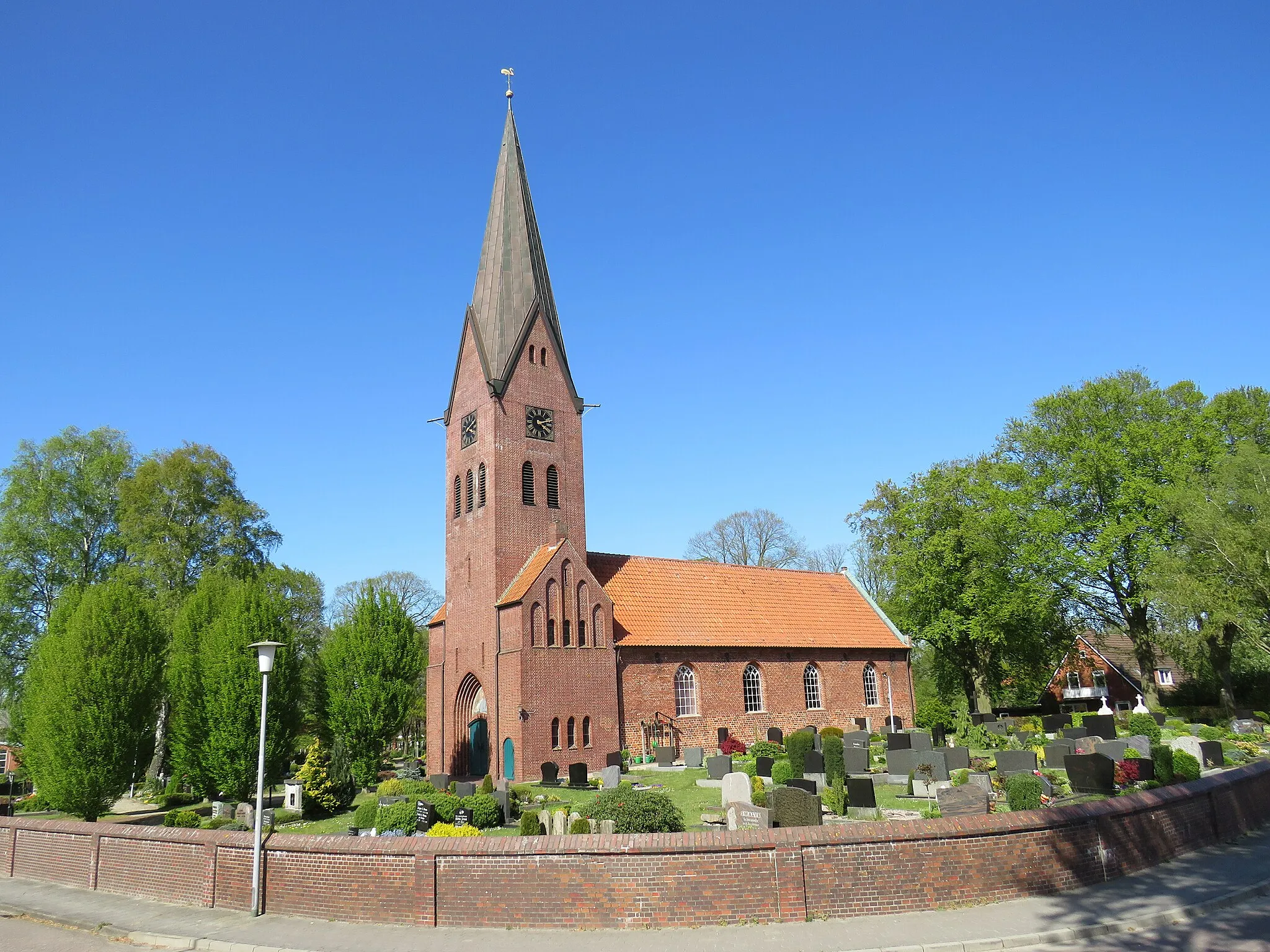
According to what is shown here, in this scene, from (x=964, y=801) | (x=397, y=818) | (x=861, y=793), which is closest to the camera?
(x=964, y=801)

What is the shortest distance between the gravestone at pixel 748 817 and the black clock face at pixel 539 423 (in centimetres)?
2054

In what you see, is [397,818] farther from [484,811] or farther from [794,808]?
[794,808]

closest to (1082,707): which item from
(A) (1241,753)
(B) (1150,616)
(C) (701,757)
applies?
(B) (1150,616)

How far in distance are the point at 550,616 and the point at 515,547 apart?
10.6ft

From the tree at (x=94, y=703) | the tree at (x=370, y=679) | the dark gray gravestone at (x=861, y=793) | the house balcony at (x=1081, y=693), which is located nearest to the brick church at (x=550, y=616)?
the tree at (x=370, y=679)

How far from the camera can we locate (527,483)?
111ft

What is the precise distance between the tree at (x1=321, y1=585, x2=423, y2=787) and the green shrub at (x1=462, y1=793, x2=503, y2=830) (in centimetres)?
1016

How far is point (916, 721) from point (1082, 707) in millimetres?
19153

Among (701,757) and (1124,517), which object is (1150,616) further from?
(701,757)

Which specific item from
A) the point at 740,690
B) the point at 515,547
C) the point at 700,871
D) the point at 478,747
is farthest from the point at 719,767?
the point at 700,871

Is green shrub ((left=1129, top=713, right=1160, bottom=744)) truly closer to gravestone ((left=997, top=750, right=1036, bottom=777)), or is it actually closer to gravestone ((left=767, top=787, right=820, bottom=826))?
gravestone ((left=997, top=750, right=1036, bottom=777))

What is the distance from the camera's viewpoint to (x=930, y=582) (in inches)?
1783

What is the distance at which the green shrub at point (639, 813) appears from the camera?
14797 millimetres

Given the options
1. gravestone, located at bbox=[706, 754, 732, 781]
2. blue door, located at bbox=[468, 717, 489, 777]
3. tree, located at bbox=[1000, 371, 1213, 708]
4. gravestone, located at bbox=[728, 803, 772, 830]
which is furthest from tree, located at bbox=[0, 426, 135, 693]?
tree, located at bbox=[1000, 371, 1213, 708]
